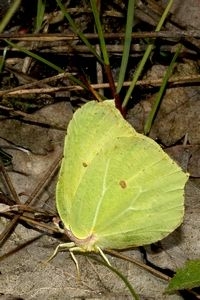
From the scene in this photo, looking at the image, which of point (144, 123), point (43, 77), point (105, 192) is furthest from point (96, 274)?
point (43, 77)

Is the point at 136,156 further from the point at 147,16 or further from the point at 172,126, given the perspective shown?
the point at 147,16

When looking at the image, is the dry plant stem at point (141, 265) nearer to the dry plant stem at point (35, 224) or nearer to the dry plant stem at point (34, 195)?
the dry plant stem at point (35, 224)

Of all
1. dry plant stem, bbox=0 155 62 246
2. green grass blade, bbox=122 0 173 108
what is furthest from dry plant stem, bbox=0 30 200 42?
dry plant stem, bbox=0 155 62 246

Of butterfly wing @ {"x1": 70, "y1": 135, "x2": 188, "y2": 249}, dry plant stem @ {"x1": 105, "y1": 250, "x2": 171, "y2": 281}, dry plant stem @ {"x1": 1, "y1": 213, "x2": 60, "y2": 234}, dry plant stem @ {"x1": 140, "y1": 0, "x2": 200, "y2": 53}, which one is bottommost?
dry plant stem @ {"x1": 1, "y1": 213, "x2": 60, "y2": 234}

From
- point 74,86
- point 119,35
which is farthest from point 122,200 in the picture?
point 119,35

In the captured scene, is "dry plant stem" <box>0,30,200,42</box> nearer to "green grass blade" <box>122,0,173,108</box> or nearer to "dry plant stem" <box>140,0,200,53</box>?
"green grass blade" <box>122,0,173,108</box>

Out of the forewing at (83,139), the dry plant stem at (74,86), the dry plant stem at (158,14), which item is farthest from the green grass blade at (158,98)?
the forewing at (83,139)

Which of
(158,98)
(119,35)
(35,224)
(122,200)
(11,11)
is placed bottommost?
(35,224)

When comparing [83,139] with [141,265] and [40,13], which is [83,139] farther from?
[40,13]

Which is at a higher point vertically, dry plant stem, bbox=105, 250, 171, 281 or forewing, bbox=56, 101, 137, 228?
forewing, bbox=56, 101, 137, 228
